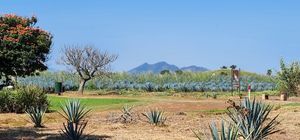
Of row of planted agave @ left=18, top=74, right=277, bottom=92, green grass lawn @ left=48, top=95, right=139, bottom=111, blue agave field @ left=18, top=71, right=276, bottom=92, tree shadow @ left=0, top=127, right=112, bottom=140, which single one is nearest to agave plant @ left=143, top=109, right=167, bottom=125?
Answer: tree shadow @ left=0, top=127, right=112, bottom=140

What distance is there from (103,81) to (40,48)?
3530 cm

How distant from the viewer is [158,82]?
6284 cm

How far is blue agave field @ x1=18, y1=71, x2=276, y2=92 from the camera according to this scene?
5934 centimetres

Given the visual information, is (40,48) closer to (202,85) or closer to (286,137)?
(286,137)

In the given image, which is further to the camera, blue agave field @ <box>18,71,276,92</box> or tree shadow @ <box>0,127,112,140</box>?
blue agave field @ <box>18,71,276,92</box>

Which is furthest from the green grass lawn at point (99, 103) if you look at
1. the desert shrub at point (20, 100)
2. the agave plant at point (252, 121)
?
the agave plant at point (252, 121)

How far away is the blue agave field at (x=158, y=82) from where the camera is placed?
5934 centimetres

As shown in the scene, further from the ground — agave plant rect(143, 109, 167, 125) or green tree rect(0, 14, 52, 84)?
green tree rect(0, 14, 52, 84)

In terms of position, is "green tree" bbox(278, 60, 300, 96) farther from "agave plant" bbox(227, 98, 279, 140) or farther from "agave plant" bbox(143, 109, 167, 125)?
"agave plant" bbox(227, 98, 279, 140)

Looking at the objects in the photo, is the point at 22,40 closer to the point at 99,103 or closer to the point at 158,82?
the point at 99,103

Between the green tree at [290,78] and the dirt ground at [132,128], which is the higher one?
the green tree at [290,78]

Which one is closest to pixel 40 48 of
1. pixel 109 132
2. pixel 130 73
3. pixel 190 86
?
pixel 109 132

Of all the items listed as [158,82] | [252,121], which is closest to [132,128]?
[252,121]

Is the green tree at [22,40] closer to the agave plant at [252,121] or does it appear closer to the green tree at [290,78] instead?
the agave plant at [252,121]
